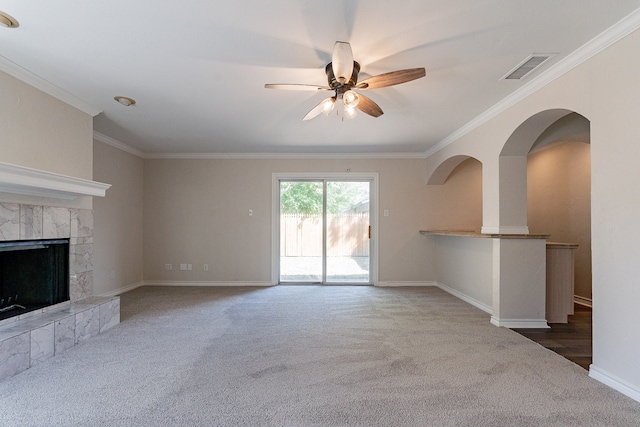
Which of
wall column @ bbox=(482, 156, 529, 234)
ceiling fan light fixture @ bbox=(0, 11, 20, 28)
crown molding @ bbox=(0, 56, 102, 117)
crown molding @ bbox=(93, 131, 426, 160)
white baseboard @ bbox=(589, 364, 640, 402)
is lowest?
white baseboard @ bbox=(589, 364, 640, 402)

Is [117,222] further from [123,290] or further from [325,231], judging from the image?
[325,231]

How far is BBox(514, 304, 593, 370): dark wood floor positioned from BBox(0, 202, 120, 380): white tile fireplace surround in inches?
175

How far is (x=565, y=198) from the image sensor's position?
504 cm

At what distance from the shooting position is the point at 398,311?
13.5ft

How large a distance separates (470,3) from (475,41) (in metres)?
0.44

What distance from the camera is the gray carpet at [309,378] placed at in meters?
1.91

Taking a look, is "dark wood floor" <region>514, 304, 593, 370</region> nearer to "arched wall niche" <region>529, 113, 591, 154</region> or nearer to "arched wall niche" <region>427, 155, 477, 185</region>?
"arched wall niche" <region>529, 113, 591, 154</region>

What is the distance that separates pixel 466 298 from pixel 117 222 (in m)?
5.51

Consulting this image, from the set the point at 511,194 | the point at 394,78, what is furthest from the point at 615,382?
the point at 394,78

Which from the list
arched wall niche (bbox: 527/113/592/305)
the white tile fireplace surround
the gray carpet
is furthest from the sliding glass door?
the white tile fireplace surround

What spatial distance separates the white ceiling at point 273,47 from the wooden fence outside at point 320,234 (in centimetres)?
241

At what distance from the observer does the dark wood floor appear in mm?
2791

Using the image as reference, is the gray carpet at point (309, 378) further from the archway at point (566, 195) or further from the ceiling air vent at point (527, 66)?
the ceiling air vent at point (527, 66)

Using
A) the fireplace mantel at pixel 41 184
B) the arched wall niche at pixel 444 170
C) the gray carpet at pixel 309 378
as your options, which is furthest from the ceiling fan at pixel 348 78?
the arched wall niche at pixel 444 170
